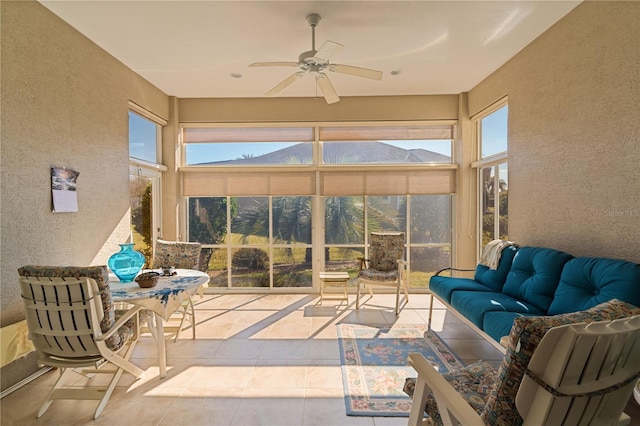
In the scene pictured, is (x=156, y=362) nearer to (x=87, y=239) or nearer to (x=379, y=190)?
(x=87, y=239)

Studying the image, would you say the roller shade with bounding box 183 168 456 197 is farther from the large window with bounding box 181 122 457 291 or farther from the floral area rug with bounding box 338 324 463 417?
the floral area rug with bounding box 338 324 463 417

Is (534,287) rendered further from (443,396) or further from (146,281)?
(146,281)

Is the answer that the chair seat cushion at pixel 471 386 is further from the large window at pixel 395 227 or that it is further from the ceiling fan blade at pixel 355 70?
the large window at pixel 395 227

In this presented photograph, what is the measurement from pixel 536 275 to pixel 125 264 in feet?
12.2

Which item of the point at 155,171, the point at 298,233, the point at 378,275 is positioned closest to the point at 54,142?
the point at 155,171

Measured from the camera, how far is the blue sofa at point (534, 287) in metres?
2.15

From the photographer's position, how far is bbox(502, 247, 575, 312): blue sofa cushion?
106 inches

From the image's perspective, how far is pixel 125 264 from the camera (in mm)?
2822

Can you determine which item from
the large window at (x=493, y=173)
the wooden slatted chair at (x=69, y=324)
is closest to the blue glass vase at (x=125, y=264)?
the wooden slatted chair at (x=69, y=324)

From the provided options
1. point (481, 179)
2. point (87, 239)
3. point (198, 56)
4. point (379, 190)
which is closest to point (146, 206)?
point (87, 239)

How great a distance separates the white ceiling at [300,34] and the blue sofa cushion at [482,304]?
8.69 ft

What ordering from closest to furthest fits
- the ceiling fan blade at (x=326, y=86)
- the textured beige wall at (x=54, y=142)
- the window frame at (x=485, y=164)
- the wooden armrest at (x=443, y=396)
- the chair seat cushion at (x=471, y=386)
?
the wooden armrest at (x=443, y=396), the chair seat cushion at (x=471, y=386), the textured beige wall at (x=54, y=142), the ceiling fan blade at (x=326, y=86), the window frame at (x=485, y=164)

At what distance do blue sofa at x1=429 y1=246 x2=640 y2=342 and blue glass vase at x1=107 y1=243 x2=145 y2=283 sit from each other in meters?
3.08

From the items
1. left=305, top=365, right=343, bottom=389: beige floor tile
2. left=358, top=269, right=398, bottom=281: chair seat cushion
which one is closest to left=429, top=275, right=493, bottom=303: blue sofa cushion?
left=358, top=269, right=398, bottom=281: chair seat cushion
